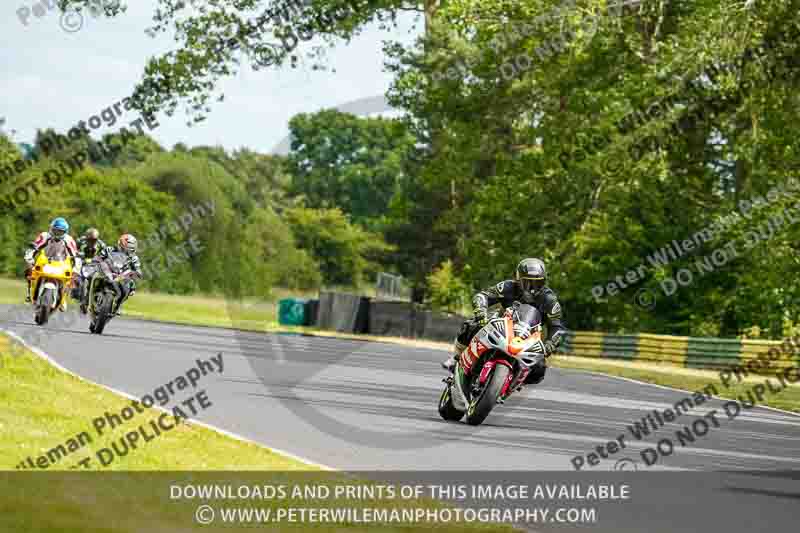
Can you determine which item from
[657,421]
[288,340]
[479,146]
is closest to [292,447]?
[657,421]

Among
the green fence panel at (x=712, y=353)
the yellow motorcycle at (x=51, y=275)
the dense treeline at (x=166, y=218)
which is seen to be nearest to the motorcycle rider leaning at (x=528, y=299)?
the yellow motorcycle at (x=51, y=275)

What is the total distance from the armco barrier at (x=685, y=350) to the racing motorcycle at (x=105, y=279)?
54.1 feet

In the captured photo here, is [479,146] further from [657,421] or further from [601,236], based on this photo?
[657,421]

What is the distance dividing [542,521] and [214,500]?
6.37 feet

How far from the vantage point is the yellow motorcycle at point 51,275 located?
76.2 feet

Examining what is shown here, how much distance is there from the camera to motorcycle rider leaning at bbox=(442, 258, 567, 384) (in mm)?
13844

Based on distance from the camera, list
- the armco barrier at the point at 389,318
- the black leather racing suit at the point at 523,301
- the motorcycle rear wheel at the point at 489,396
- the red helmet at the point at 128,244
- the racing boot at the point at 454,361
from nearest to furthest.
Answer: the motorcycle rear wheel at the point at 489,396
the black leather racing suit at the point at 523,301
the racing boot at the point at 454,361
the red helmet at the point at 128,244
the armco barrier at the point at 389,318

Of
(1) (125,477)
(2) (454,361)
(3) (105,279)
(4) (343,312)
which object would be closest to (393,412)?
(2) (454,361)

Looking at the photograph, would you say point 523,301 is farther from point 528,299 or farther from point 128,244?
point 128,244

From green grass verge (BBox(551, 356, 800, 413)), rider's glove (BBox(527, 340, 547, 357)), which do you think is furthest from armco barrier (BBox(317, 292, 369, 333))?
rider's glove (BBox(527, 340, 547, 357))

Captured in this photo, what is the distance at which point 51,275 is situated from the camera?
915 inches

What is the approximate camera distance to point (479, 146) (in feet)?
155

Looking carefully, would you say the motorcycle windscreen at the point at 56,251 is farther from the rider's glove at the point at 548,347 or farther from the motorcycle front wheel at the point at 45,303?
the rider's glove at the point at 548,347

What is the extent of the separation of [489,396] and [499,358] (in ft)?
1.23
